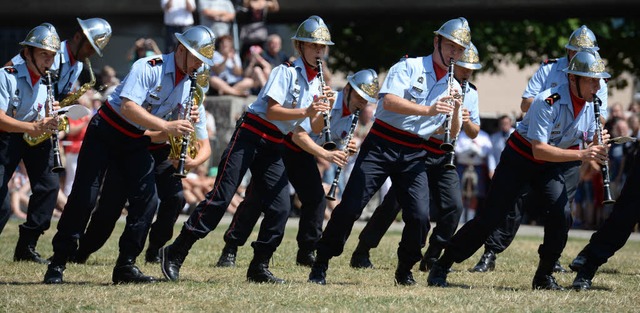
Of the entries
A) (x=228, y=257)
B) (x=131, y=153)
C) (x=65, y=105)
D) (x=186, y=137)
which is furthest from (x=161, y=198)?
(x=186, y=137)

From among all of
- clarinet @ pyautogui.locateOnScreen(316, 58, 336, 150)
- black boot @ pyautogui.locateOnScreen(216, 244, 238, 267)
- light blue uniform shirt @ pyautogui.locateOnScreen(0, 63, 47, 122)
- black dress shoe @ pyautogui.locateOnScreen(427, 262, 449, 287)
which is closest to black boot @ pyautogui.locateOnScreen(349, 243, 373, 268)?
black boot @ pyautogui.locateOnScreen(216, 244, 238, 267)

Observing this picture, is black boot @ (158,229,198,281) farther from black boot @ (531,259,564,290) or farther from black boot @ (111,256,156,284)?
black boot @ (531,259,564,290)

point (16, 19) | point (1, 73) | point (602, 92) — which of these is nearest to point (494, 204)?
point (602, 92)

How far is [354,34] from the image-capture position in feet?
94.9

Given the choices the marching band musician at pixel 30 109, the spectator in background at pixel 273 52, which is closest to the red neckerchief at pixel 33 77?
the marching band musician at pixel 30 109

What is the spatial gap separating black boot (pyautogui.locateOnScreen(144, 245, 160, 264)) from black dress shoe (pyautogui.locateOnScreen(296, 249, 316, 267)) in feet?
4.36

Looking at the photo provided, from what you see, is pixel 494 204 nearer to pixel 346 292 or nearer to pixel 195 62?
pixel 346 292

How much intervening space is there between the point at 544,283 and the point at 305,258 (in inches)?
107

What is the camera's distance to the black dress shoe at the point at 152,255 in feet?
36.8

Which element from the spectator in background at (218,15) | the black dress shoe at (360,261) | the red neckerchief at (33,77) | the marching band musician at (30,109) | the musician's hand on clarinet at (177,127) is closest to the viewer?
the musician's hand on clarinet at (177,127)

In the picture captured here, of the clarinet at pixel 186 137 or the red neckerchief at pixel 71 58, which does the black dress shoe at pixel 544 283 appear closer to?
the clarinet at pixel 186 137

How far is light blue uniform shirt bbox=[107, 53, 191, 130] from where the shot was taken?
888cm

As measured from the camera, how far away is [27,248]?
1108cm

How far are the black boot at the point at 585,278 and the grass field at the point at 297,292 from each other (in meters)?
0.11
